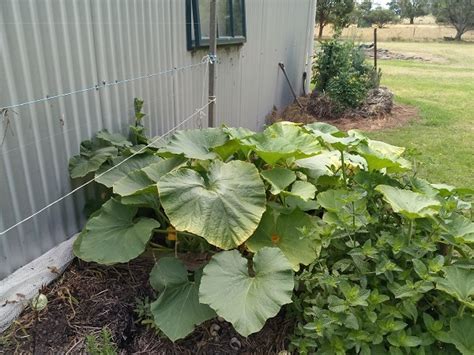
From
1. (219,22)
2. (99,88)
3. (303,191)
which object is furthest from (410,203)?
(219,22)

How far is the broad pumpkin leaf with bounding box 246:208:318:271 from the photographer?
1818mm

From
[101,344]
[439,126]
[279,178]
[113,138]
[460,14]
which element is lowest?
[439,126]

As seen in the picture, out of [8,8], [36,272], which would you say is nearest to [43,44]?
[8,8]

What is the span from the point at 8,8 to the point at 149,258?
1.25 m

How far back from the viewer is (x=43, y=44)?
188 centimetres

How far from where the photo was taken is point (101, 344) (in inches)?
66.1

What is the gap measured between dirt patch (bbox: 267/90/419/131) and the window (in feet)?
6.54

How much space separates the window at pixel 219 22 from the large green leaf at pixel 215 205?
1732 millimetres

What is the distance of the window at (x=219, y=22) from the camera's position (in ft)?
10.5

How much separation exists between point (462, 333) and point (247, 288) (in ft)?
2.59

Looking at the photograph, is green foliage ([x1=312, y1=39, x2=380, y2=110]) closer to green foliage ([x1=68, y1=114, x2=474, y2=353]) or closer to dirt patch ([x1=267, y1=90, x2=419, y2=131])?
dirt patch ([x1=267, y1=90, x2=419, y2=131])

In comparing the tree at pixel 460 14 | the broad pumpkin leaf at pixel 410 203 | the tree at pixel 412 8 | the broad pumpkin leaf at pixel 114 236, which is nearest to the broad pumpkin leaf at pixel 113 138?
the broad pumpkin leaf at pixel 114 236

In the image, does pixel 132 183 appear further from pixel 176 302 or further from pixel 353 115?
pixel 353 115

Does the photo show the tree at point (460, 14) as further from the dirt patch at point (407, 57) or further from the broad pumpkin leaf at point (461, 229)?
the broad pumpkin leaf at point (461, 229)
